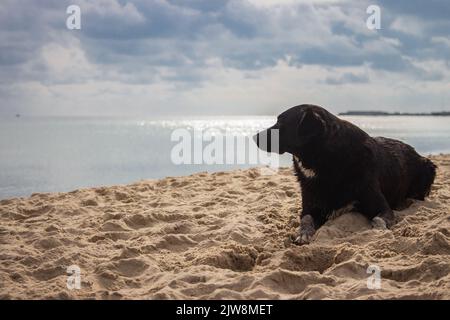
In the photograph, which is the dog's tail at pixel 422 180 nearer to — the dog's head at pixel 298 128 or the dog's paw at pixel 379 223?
the dog's paw at pixel 379 223

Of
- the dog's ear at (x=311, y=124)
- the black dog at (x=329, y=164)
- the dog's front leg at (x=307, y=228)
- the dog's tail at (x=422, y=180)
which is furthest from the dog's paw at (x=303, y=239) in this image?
the dog's tail at (x=422, y=180)

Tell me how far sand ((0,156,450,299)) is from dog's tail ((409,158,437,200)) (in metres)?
0.18

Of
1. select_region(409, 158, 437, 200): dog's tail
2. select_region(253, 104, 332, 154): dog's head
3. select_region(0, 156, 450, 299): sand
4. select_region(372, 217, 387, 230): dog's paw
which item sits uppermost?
select_region(253, 104, 332, 154): dog's head

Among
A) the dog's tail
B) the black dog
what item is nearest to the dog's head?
the black dog

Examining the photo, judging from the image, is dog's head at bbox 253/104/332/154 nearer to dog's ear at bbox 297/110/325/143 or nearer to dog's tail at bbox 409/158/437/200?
dog's ear at bbox 297/110/325/143

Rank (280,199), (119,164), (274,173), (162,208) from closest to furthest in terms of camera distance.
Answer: (162,208) → (280,199) → (274,173) → (119,164)

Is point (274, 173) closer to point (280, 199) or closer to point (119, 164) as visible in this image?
point (280, 199)

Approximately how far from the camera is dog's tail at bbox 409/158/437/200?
680 cm

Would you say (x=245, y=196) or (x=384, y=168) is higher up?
(x=384, y=168)

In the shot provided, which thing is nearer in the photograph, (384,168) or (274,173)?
(384,168)
